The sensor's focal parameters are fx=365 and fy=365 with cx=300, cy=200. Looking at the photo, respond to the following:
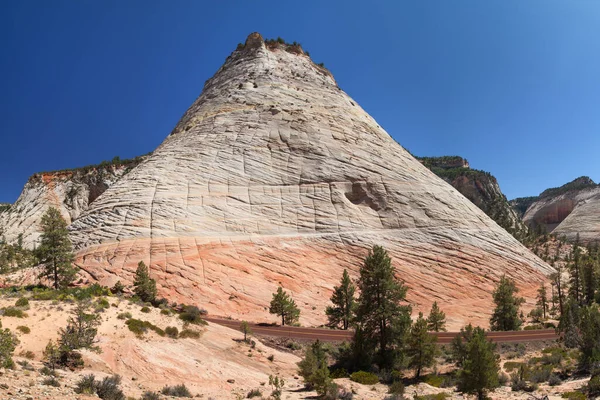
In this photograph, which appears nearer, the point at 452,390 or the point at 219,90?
the point at 452,390

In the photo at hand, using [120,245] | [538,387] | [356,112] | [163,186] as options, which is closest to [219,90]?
[356,112]

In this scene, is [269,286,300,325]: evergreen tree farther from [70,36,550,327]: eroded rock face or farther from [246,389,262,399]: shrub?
[246,389,262,399]: shrub

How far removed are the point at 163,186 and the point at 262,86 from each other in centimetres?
2983

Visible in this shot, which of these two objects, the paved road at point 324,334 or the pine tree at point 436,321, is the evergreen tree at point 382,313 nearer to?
the paved road at point 324,334

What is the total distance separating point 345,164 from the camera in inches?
1945

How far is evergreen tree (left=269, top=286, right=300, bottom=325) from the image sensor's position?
27844 mm

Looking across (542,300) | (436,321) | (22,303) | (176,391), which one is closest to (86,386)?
(176,391)

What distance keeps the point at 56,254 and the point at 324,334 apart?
67.2 feet

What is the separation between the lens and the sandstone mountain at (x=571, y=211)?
383ft

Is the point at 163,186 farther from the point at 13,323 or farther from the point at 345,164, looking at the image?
the point at 13,323

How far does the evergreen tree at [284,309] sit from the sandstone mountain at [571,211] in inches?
3891

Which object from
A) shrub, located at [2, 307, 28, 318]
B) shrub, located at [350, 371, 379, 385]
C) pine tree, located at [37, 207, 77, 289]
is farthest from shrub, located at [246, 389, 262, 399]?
pine tree, located at [37, 207, 77, 289]

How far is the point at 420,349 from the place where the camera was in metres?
21.2

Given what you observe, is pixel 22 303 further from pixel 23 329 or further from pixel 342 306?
pixel 342 306
